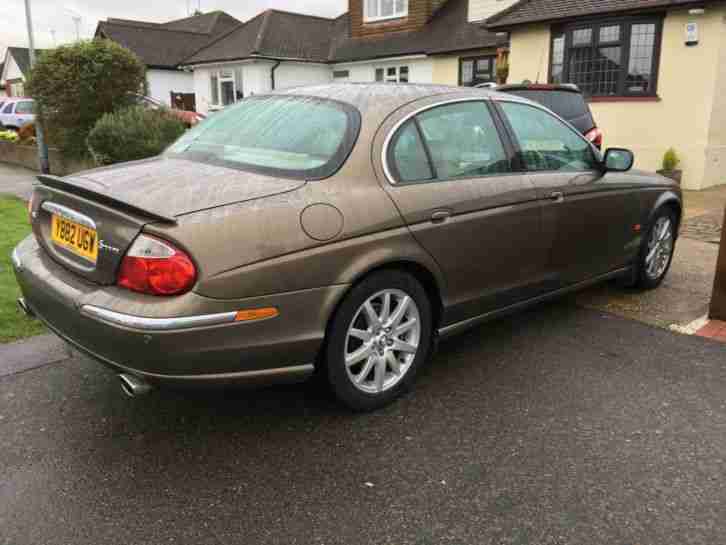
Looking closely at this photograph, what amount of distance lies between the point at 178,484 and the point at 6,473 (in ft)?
2.54

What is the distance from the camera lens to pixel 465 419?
338 centimetres

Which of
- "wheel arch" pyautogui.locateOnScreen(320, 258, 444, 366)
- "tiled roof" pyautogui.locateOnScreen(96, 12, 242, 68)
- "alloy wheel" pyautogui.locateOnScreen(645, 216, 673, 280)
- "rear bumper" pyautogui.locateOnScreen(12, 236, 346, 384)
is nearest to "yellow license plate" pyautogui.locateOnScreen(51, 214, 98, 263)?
"rear bumper" pyautogui.locateOnScreen(12, 236, 346, 384)

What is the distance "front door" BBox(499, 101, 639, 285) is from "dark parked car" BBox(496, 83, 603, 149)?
3.72m

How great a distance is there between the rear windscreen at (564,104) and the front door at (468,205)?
15.6 ft

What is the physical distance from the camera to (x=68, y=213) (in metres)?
3.14

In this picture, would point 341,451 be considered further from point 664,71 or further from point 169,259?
point 664,71

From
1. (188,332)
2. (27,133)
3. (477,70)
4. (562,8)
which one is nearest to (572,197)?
(188,332)

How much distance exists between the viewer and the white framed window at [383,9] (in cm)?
2334

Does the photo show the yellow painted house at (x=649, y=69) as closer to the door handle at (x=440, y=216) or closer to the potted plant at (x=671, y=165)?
the potted plant at (x=671, y=165)

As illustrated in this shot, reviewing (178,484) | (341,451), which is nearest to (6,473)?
(178,484)

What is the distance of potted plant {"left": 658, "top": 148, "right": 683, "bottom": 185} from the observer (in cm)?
1215

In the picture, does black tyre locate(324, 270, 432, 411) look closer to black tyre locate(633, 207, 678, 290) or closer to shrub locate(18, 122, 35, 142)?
black tyre locate(633, 207, 678, 290)

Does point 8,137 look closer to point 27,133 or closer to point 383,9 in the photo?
point 27,133

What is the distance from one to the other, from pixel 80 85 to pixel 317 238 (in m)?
10.1
